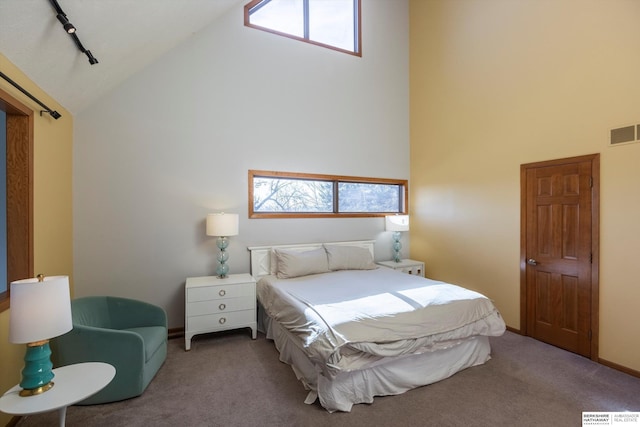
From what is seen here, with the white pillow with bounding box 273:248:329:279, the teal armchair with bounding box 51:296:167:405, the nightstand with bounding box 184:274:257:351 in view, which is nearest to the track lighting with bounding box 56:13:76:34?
the teal armchair with bounding box 51:296:167:405

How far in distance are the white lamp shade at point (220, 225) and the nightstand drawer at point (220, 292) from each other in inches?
22.5

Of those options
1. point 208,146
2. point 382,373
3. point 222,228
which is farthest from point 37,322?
point 208,146

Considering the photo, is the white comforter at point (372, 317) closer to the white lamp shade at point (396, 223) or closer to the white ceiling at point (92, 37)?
the white lamp shade at point (396, 223)

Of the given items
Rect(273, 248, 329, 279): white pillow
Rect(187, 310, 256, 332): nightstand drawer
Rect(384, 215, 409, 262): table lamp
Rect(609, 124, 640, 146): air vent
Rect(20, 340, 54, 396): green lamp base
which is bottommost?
Rect(187, 310, 256, 332): nightstand drawer

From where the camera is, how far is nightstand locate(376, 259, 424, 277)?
13.9ft

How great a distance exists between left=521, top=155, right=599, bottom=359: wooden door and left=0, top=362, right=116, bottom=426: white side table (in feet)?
12.8

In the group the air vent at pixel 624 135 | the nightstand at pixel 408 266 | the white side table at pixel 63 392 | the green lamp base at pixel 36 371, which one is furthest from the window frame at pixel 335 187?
the air vent at pixel 624 135

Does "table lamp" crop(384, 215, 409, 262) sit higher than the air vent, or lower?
lower

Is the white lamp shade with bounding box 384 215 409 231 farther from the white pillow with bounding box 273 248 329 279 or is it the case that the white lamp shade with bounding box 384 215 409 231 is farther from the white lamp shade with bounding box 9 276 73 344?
the white lamp shade with bounding box 9 276 73 344

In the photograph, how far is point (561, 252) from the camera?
9.89 feet

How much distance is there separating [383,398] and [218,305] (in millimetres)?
1835

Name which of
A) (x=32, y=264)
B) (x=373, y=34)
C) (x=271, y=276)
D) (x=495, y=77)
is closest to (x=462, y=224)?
(x=495, y=77)

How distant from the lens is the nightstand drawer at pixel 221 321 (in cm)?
301

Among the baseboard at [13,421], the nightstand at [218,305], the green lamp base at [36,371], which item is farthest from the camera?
the nightstand at [218,305]
